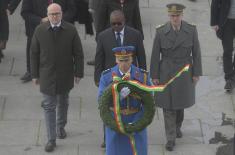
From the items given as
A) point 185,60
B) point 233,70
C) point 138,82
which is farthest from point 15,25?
point 138,82

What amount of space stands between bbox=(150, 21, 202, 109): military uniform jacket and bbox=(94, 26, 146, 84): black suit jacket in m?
0.20

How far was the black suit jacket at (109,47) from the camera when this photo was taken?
864 cm

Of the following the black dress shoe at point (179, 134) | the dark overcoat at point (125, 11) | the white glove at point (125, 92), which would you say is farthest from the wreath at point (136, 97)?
the dark overcoat at point (125, 11)

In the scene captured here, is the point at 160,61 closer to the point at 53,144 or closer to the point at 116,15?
the point at 116,15

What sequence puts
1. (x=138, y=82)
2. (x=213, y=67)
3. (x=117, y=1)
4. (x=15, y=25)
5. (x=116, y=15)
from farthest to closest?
(x=15, y=25), (x=213, y=67), (x=117, y=1), (x=116, y=15), (x=138, y=82)

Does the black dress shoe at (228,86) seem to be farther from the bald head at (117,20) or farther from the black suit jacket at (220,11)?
the bald head at (117,20)

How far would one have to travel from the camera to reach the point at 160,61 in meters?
8.77

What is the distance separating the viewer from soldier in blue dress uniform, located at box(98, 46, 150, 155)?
752 centimetres

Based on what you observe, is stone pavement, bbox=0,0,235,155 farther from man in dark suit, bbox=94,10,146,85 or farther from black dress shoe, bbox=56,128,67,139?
man in dark suit, bbox=94,10,146,85

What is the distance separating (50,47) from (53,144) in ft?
4.27

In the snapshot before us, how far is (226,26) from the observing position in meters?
10.5

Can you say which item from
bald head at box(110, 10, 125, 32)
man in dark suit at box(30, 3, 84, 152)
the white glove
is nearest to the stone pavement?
man in dark suit at box(30, 3, 84, 152)

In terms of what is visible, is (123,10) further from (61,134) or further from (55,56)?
(61,134)

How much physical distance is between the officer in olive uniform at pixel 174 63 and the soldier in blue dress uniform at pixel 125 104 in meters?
1.04
